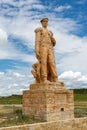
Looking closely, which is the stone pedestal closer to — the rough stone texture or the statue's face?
the rough stone texture

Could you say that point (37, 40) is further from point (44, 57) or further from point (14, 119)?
point (14, 119)

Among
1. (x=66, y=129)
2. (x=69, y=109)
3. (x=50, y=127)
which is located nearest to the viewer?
(x=50, y=127)

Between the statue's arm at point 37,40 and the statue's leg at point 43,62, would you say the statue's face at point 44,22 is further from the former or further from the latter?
the statue's leg at point 43,62

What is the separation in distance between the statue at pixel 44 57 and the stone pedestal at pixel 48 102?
1.44 ft

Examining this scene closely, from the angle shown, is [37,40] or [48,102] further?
[37,40]

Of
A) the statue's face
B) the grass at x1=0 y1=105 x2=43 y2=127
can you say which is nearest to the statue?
the statue's face

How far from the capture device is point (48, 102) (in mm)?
13703

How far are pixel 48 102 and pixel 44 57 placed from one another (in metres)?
2.03

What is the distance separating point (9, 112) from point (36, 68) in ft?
7.42

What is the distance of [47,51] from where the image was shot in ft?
48.8

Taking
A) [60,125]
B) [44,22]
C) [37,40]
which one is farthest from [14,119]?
[44,22]

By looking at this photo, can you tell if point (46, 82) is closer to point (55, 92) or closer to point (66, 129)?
point (55, 92)

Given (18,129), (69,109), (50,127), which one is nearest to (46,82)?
(69,109)

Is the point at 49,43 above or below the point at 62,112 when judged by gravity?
above
